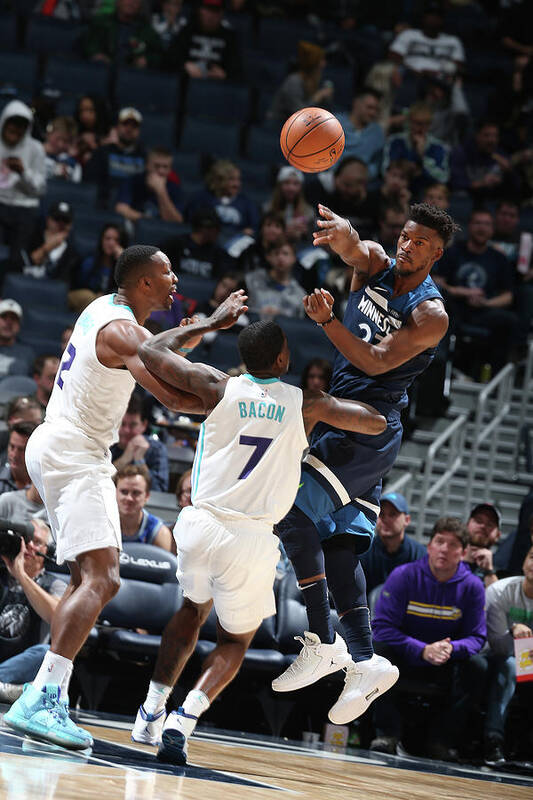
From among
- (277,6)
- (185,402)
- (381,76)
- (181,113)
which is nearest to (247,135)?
(181,113)

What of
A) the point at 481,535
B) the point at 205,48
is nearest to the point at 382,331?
the point at 481,535

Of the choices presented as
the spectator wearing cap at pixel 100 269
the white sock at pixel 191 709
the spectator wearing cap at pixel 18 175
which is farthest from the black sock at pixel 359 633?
the spectator wearing cap at pixel 18 175

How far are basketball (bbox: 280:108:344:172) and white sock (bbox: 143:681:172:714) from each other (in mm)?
2692

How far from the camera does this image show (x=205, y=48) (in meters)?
14.1

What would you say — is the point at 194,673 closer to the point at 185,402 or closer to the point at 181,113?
the point at 185,402

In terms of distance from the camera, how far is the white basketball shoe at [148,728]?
5.58 meters

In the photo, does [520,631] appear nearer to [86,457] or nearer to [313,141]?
[313,141]

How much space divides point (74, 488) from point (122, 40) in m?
10.0

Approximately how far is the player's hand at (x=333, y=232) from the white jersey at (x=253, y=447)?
0.81 metres

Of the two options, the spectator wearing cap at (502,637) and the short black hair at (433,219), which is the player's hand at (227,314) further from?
the spectator wearing cap at (502,637)

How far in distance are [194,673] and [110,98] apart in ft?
25.6

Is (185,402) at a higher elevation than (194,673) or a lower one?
higher

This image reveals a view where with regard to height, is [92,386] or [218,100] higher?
[218,100]

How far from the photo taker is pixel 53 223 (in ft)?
37.2
